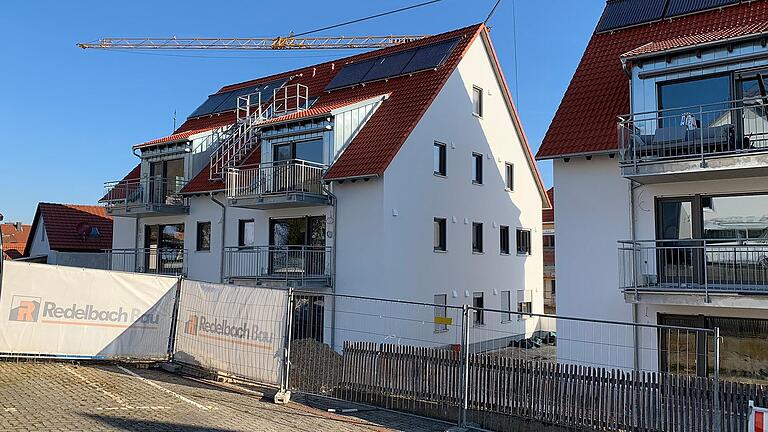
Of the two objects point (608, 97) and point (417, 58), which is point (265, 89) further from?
point (608, 97)

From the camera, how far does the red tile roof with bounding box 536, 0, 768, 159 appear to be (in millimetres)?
14750

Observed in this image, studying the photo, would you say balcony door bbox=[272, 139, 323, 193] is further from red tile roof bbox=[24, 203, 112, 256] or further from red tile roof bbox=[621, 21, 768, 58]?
red tile roof bbox=[24, 203, 112, 256]

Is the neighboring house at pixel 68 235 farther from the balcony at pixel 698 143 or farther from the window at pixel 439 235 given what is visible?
the balcony at pixel 698 143

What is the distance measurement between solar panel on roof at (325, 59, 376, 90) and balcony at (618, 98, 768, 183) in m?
12.8

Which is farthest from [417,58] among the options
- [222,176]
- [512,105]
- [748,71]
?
[748,71]

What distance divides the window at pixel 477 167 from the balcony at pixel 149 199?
36.5 ft

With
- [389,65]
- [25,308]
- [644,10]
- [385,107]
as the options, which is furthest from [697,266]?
[389,65]

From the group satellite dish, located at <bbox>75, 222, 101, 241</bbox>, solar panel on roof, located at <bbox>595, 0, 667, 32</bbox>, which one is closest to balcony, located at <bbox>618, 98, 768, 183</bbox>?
solar panel on roof, located at <bbox>595, 0, 667, 32</bbox>

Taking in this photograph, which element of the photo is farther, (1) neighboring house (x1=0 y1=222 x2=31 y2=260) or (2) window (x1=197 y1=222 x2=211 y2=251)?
(1) neighboring house (x1=0 y1=222 x2=31 y2=260)

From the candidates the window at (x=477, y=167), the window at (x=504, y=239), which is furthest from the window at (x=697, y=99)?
the window at (x=504, y=239)

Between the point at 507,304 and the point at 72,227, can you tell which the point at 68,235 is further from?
the point at 507,304

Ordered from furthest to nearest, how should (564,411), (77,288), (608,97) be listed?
(608,97) → (77,288) → (564,411)

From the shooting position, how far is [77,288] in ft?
43.0

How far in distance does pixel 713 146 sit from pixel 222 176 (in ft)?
54.2
